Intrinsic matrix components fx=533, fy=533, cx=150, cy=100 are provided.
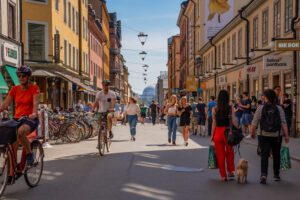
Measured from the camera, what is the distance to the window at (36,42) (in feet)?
106

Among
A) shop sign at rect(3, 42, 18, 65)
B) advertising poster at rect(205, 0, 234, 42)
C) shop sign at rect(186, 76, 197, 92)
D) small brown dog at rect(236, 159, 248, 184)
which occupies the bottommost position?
small brown dog at rect(236, 159, 248, 184)

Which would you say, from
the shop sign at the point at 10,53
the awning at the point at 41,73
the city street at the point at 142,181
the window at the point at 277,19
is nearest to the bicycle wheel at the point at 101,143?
the city street at the point at 142,181

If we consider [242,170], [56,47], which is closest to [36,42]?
[56,47]

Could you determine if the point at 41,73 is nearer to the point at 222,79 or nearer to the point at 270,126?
the point at 222,79

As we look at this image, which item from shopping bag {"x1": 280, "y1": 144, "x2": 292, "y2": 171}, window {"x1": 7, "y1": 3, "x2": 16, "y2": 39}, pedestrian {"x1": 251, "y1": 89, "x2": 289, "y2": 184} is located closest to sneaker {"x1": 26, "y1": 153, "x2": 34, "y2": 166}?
pedestrian {"x1": 251, "y1": 89, "x2": 289, "y2": 184}

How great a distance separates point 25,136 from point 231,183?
3453 mm

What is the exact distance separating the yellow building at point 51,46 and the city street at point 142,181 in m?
18.9

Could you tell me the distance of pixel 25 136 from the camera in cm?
765

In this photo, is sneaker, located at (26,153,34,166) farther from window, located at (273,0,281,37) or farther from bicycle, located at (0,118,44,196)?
window, located at (273,0,281,37)

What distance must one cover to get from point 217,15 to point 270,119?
3996cm

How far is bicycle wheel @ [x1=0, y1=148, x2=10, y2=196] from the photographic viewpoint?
719cm

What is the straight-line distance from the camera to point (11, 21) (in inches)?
996

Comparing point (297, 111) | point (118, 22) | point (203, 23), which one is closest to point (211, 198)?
point (297, 111)

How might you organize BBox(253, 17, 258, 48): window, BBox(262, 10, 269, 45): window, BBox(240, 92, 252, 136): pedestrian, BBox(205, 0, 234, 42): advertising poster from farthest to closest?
BBox(205, 0, 234, 42): advertising poster < BBox(253, 17, 258, 48): window < BBox(262, 10, 269, 45): window < BBox(240, 92, 252, 136): pedestrian
